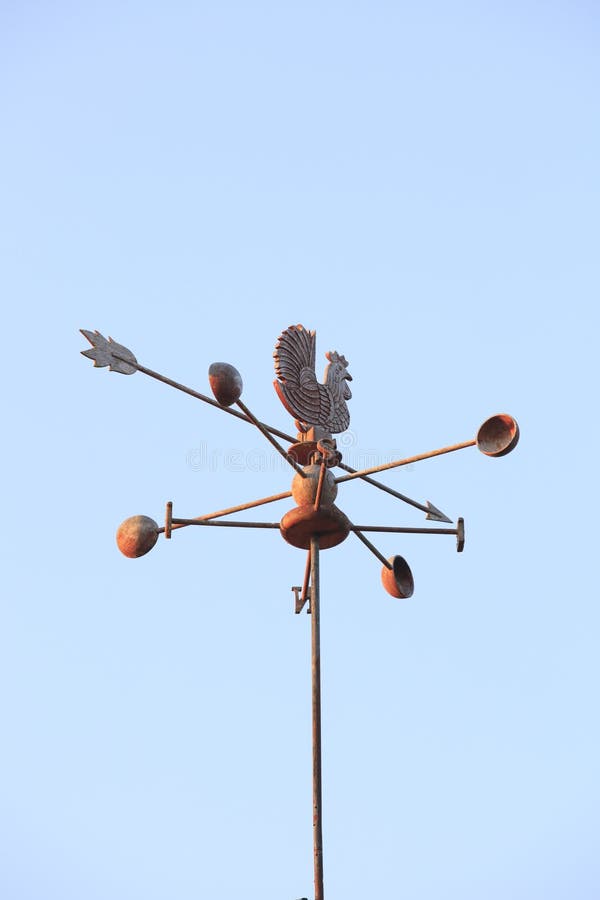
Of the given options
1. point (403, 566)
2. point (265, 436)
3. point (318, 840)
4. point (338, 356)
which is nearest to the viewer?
point (318, 840)

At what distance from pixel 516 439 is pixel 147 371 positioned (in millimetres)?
2670

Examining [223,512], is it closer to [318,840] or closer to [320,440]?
[320,440]

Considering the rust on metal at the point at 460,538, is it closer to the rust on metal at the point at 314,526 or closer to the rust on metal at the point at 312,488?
the rust on metal at the point at 314,526

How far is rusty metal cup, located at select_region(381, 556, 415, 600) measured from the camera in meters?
10.5

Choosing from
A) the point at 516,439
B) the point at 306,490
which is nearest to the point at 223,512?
the point at 306,490

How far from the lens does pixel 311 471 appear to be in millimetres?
10062

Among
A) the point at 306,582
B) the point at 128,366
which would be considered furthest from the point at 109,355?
the point at 306,582

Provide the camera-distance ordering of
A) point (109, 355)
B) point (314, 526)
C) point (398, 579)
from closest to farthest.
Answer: point (314, 526), point (109, 355), point (398, 579)

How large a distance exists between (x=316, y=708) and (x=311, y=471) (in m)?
1.73

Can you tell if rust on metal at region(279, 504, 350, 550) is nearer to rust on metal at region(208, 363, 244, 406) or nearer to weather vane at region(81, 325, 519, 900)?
weather vane at region(81, 325, 519, 900)

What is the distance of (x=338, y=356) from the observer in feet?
37.3

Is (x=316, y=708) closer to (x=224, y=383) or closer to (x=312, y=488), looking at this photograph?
(x=312, y=488)

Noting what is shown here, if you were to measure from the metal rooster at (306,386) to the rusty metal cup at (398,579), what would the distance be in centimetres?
113

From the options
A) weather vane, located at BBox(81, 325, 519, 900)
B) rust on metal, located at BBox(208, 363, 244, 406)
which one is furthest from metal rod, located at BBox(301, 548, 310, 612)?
rust on metal, located at BBox(208, 363, 244, 406)
